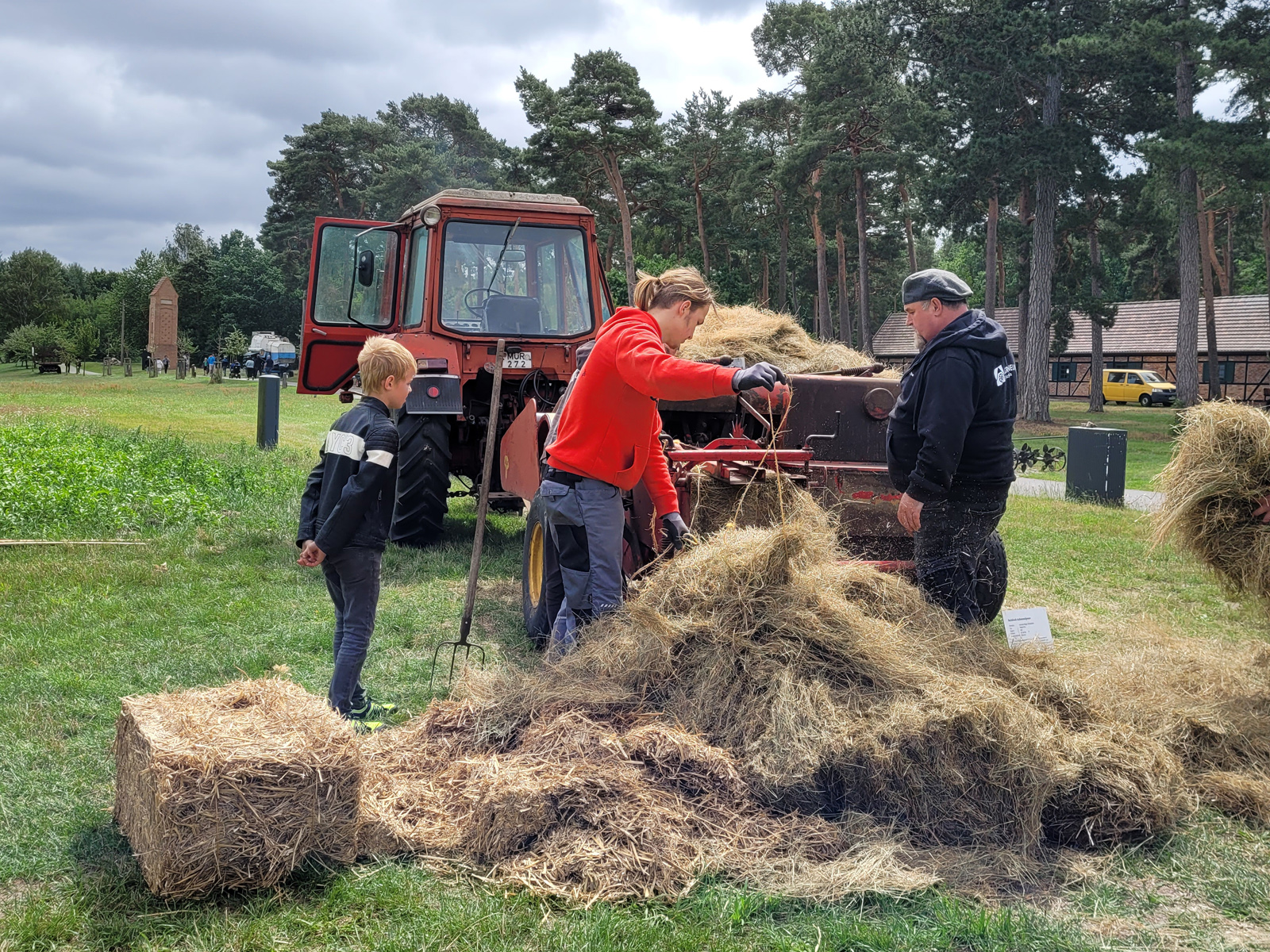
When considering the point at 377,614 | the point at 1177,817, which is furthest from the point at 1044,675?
the point at 377,614

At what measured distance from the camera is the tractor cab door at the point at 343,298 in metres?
8.20

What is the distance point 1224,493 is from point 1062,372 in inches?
1911

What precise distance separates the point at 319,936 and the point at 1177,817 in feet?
9.21

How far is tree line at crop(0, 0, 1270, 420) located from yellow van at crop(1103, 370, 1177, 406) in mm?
3758

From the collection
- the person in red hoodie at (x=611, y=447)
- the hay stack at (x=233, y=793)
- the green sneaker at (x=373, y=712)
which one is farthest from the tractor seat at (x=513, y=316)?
the hay stack at (x=233, y=793)

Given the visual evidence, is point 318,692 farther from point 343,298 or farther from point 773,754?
point 343,298

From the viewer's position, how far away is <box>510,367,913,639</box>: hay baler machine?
185 inches

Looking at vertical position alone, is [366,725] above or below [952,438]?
below

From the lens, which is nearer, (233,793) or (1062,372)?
(233,793)

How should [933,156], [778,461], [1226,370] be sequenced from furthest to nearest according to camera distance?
[1226,370] → [933,156] → [778,461]

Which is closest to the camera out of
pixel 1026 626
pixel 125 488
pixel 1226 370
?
pixel 1026 626

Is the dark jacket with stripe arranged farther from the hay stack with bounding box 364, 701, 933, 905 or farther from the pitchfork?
the hay stack with bounding box 364, 701, 933, 905

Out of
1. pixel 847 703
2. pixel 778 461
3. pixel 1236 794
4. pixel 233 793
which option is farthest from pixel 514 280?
pixel 1236 794

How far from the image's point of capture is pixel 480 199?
811cm
